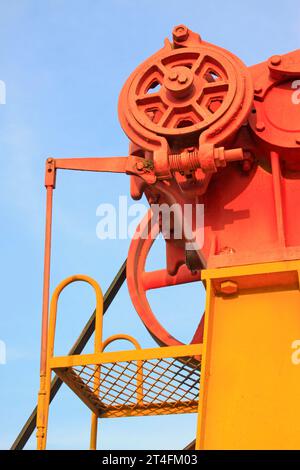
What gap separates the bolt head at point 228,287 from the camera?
4.86m

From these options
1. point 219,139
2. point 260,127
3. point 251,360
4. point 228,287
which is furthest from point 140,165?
point 251,360

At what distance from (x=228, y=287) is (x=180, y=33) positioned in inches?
99.1

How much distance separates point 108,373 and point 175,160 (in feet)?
5.75

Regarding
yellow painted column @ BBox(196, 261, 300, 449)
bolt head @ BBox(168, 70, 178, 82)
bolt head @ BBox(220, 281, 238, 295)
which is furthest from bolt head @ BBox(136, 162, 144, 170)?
bolt head @ BBox(220, 281, 238, 295)

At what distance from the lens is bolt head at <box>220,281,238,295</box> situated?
4863 millimetres

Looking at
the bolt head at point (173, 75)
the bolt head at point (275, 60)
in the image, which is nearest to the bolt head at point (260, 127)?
the bolt head at point (275, 60)

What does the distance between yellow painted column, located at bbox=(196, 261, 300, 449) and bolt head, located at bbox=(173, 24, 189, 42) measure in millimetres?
2358

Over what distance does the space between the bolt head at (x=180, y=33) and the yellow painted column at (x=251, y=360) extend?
2.36 m

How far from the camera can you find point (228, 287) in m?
4.88

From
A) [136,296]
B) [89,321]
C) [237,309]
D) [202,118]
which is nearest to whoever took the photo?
[237,309]

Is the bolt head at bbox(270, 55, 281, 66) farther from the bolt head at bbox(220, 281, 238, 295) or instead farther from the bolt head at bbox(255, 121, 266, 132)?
the bolt head at bbox(220, 281, 238, 295)
